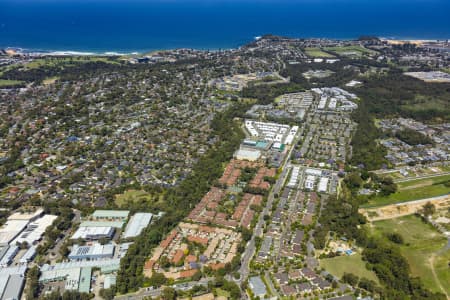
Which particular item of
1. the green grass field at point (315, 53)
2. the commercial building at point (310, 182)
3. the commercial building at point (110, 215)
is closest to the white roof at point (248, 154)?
the commercial building at point (310, 182)

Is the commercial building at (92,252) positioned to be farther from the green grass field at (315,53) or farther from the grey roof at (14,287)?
the green grass field at (315,53)

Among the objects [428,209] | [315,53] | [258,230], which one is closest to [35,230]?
[258,230]

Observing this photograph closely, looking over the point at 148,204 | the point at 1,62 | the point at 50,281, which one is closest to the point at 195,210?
the point at 148,204

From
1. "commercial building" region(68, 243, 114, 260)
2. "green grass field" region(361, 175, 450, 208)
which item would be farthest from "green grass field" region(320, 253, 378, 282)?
"commercial building" region(68, 243, 114, 260)

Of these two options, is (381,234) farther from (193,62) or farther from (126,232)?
(193,62)

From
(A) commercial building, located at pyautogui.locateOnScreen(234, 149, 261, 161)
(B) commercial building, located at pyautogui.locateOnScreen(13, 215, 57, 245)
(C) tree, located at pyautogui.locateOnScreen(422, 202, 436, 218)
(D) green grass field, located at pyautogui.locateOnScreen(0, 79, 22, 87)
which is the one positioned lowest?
(C) tree, located at pyautogui.locateOnScreen(422, 202, 436, 218)

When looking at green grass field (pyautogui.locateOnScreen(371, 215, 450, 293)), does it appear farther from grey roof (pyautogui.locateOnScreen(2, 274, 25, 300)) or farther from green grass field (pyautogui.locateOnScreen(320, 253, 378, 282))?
grey roof (pyautogui.locateOnScreen(2, 274, 25, 300))

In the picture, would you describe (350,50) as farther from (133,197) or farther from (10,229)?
(10,229)
